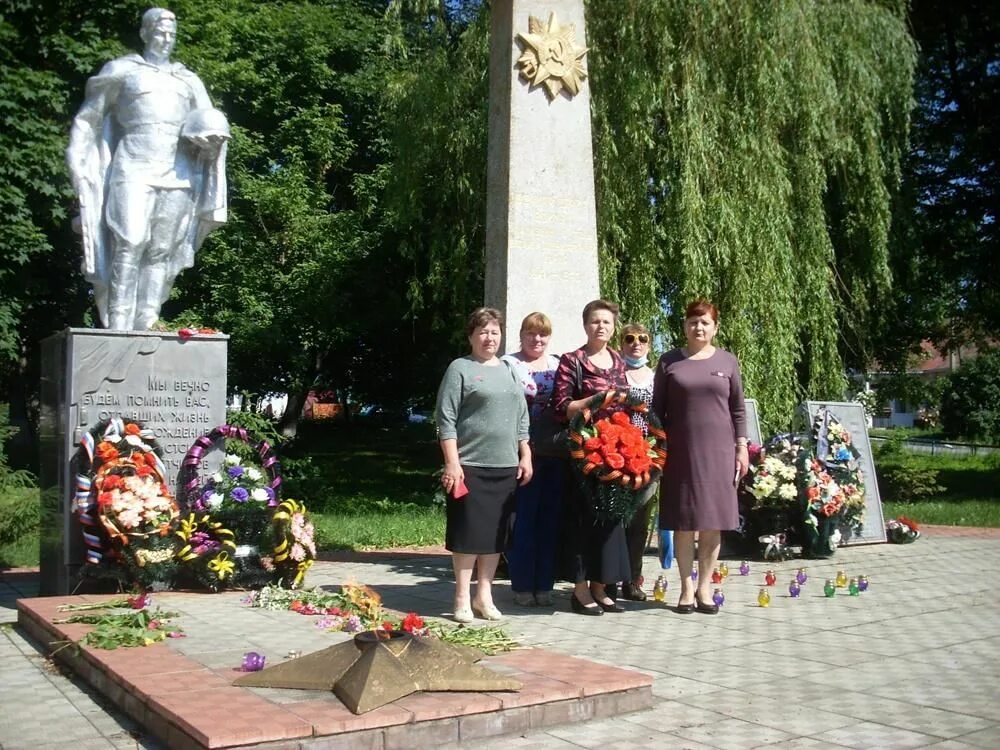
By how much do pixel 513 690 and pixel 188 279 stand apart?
16579mm

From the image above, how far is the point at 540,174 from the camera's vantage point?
313 inches

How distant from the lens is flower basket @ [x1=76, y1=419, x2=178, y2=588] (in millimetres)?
6590

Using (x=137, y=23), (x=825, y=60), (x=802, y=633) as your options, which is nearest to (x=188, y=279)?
(x=137, y=23)

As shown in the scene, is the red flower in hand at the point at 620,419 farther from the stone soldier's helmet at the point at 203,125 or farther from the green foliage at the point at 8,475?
the green foliage at the point at 8,475

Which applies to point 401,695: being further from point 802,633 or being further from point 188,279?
point 188,279

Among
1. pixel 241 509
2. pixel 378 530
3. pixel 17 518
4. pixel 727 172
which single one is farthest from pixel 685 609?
pixel 727 172

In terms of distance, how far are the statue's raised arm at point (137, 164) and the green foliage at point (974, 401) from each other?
110 feet

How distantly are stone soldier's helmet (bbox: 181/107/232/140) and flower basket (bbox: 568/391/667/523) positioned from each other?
3512 mm

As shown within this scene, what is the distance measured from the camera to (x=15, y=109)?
15500 mm

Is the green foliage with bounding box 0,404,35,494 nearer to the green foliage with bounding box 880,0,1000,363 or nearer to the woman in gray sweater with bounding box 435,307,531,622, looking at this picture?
the woman in gray sweater with bounding box 435,307,531,622

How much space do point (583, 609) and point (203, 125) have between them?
4.31 m

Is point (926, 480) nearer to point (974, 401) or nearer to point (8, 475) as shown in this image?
point (8, 475)

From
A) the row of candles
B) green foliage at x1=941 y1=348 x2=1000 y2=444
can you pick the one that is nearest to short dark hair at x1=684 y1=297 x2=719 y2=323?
Answer: the row of candles

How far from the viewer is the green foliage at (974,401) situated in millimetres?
37000
